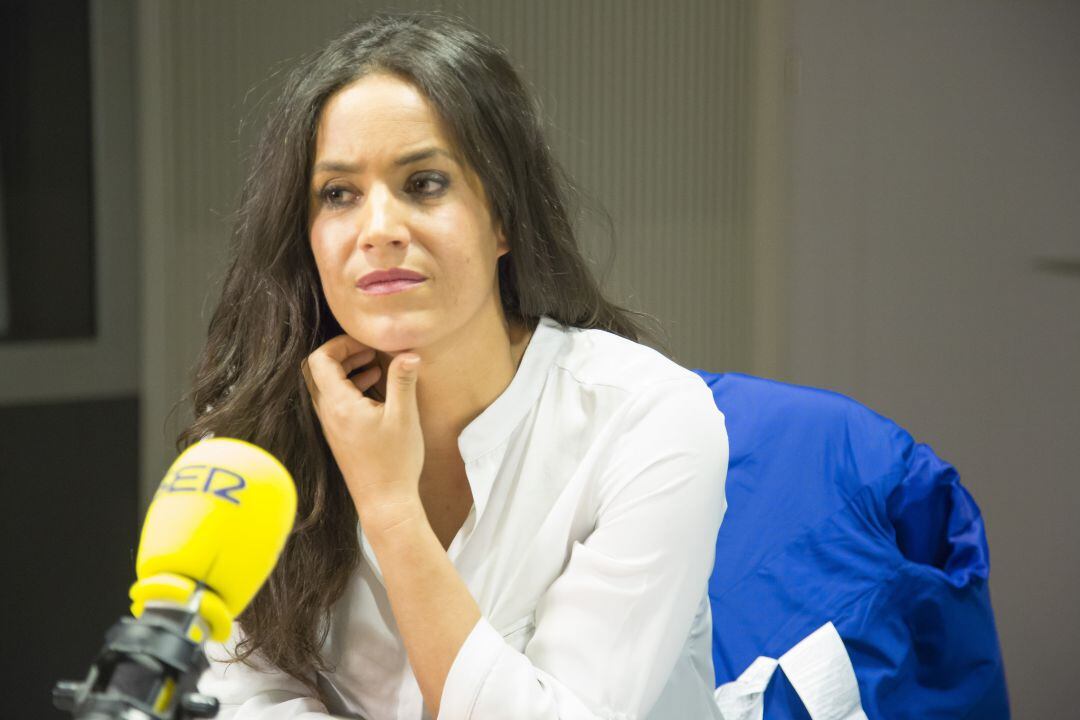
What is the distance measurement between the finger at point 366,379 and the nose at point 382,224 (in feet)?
0.61

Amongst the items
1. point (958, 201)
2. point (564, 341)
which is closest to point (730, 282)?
point (958, 201)

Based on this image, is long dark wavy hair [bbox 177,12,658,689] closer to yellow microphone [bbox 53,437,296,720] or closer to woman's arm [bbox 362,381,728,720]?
woman's arm [bbox 362,381,728,720]

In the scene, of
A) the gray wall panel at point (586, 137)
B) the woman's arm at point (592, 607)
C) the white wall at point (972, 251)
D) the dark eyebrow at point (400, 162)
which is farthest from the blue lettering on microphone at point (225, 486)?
the white wall at point (972, 251)

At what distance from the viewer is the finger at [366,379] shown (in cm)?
139

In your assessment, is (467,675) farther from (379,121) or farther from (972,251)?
(972,251)

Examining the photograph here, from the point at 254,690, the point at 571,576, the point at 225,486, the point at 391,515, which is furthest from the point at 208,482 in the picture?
the point at 254,690

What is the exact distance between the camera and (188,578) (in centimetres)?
74

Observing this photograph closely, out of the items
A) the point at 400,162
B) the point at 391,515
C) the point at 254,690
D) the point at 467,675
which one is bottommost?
the point at 254,690

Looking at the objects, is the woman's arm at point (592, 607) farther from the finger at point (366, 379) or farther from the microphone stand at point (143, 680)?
the microphone stand at point (143, 680)

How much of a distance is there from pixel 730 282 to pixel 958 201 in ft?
2.21

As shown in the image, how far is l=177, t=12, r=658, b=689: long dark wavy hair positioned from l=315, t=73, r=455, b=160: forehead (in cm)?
1

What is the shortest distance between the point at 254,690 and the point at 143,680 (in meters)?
0.72

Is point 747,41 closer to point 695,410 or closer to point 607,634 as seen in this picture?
point 695,410

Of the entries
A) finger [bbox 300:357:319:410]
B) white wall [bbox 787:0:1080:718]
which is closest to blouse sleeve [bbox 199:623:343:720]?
finger [bbox 300:357:319:410]
